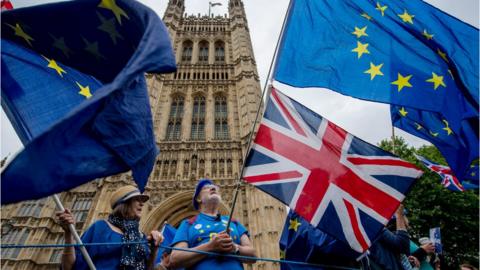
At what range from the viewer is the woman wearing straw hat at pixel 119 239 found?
2.46 meters

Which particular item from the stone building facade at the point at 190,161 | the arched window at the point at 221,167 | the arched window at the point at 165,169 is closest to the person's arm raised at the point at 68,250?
the stone building facade at the point at 190,161

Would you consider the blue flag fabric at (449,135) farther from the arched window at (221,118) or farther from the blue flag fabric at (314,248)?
the arched window at (221,118)

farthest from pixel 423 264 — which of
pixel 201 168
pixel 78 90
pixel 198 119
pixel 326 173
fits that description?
pixel 198 119

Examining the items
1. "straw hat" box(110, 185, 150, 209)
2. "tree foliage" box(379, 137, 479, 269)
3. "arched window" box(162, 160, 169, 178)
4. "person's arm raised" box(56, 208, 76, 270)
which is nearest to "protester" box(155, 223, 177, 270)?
"straw hat" box(110, 185, 150, 209)

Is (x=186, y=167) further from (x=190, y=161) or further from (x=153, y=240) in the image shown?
(x=153, y=240)

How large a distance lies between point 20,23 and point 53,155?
2001 mm

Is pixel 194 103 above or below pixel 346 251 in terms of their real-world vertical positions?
above

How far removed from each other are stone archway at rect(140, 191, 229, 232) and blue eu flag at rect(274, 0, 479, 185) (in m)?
14.9

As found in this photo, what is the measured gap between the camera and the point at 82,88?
10.5ft

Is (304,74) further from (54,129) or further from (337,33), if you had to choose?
(54,129)

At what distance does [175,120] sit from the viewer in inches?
938

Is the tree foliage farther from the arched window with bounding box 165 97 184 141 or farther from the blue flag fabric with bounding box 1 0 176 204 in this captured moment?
the arched window with bounding box 165 97 184 141

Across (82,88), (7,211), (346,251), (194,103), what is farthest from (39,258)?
(346,251)

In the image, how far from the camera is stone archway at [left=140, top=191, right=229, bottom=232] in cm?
1739
